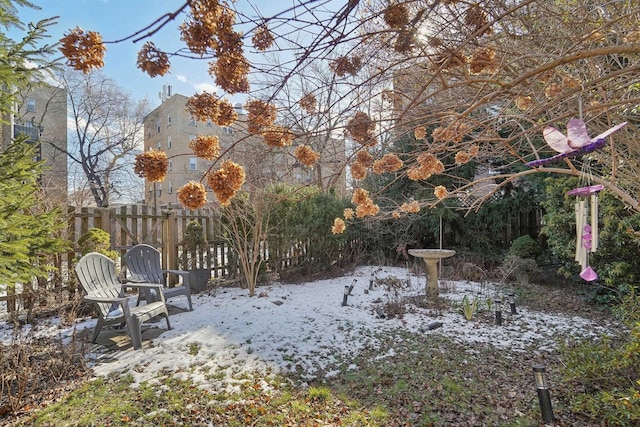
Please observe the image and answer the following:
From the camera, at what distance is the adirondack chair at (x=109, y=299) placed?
3072mm

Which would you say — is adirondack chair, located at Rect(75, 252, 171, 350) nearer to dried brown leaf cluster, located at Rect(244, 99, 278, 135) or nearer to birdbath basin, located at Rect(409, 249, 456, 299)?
dried brown leaf cluster, located at Rect(244, 99, 278, 135)

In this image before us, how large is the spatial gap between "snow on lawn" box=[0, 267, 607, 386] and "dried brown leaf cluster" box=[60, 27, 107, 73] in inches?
91.9

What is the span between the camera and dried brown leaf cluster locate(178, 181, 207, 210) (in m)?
1.32

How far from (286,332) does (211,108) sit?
284cm

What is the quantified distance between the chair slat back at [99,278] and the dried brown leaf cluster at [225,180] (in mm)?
2650

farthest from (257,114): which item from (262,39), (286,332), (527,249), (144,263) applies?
→ (527,249)

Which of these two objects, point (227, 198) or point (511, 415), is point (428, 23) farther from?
point (511, 415)

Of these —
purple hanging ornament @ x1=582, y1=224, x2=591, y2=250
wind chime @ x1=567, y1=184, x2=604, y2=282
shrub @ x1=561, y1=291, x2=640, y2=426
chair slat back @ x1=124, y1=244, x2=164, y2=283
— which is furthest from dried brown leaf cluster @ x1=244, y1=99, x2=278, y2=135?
chair slat back @ x1=124, y1=244, x2=164, y2=283

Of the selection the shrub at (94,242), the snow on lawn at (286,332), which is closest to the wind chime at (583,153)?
the snow on lawn at (286,332)

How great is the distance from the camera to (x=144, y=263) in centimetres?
443

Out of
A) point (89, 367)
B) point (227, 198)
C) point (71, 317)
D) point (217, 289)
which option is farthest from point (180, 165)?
point (227, 198)

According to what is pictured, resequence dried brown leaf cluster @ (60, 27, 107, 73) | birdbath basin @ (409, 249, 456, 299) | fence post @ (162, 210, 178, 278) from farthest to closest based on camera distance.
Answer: fence post @ (162, 210, 178, 278)
birdbath basin @ (409, 249, 456, 299)
dried brown leaf cluster @ (60, 27, 107, 73)

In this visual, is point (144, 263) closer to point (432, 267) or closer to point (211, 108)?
point (211, 108)

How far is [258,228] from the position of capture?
17.9 feet
